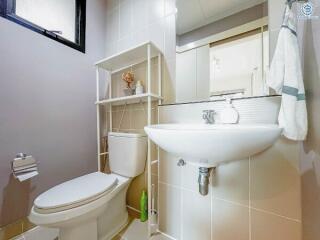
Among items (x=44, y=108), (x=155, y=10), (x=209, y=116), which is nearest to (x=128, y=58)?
(x=155, y=10)

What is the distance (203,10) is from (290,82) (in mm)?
724

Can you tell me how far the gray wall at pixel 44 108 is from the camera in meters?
1.05

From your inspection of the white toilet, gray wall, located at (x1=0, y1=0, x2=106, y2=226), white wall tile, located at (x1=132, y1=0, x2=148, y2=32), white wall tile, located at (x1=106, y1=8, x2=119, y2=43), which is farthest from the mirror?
gray wall, located at (x1=0, y1=0, x2=106, y2=226)

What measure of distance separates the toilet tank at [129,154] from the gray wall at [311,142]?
90 centimetres

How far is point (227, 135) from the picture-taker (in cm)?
52

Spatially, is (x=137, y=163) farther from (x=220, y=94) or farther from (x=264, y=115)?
(x=264, y=115)

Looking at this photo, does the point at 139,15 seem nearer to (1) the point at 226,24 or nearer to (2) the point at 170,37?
(2) the point at 170,37

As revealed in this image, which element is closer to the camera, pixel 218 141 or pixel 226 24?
pixel 218 141

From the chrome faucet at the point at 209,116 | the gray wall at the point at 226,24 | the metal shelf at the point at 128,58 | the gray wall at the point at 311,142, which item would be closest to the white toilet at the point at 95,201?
the chrome faucet at the point at 209,116

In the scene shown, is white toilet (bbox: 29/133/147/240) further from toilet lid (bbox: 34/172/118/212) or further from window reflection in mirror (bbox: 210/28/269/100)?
window reflection in mirror (bbox: 210/28/269/100)

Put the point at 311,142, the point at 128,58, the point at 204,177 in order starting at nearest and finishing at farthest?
the point at 311,142 → the point at 204,177 → the point at 128,58

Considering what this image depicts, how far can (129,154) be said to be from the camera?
3.87 ft

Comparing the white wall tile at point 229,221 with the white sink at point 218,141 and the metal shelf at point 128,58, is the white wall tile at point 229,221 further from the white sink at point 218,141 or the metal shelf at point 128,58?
the metal shelf at point 128,58

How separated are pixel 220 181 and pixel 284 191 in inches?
11.0
